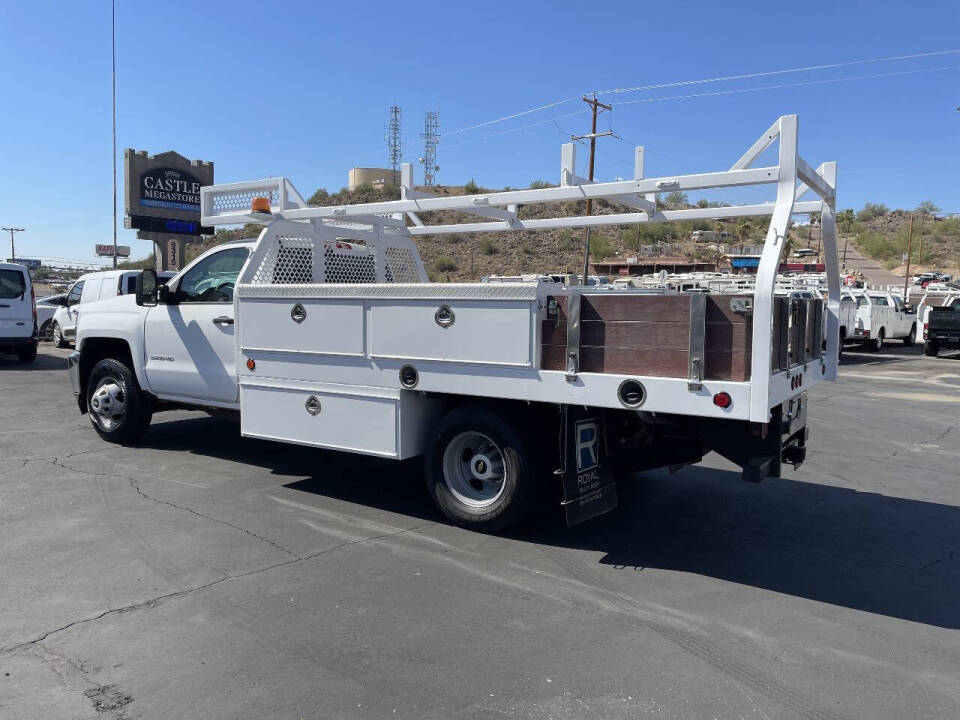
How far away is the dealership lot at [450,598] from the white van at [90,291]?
28.0 feet

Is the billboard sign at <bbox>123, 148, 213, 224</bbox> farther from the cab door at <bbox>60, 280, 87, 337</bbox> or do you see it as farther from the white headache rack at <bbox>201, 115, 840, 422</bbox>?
the white headache rack at <bbox>201, 115, 840, 422</bbox>

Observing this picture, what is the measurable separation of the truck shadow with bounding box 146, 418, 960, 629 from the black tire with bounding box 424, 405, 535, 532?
305 mm

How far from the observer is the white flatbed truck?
4484 mm

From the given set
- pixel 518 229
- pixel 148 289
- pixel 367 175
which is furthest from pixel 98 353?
pixel 367 175

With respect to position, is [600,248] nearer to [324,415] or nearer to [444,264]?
[444,264]

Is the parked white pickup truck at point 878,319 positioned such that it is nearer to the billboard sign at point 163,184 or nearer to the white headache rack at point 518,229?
the white headache rack at point 518,229

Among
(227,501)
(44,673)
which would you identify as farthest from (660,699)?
(227,501)

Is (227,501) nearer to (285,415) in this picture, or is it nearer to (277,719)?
(285,415)

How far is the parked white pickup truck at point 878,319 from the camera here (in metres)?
25.4

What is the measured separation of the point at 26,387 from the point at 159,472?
24.8ft

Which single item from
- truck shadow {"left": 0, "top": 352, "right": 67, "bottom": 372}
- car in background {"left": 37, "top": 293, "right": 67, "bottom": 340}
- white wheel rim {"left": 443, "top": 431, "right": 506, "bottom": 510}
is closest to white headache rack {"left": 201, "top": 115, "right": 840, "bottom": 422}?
white wheel rim {"left": 443, "top": 431, "right": 506, "bottom": 510}

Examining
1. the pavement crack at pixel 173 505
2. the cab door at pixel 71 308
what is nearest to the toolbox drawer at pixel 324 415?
the pavement crack at pixel 173 505

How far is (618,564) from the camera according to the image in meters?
5.09

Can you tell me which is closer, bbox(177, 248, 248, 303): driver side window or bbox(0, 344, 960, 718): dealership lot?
bbox(0, 344, 960, 718): dealership lot
